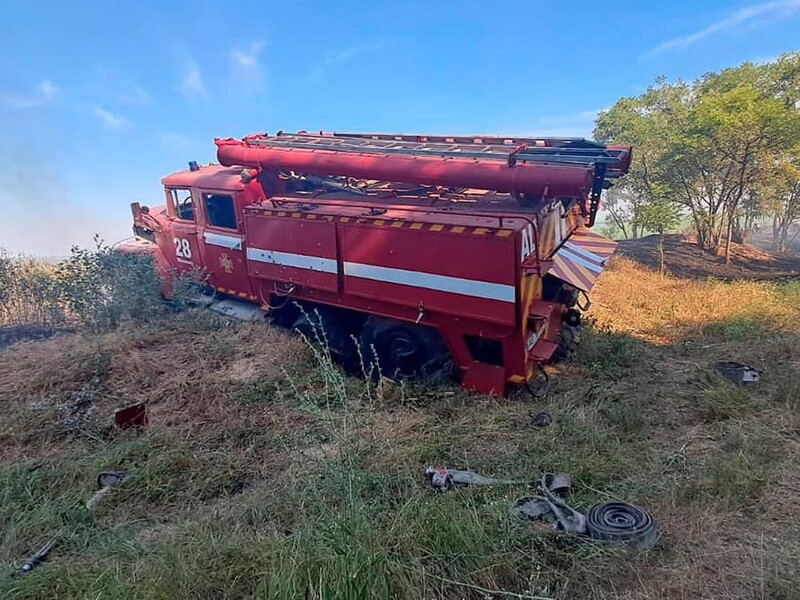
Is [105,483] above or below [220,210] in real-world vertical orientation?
below

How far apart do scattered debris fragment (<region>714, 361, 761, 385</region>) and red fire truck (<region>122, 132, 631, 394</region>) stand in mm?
1605

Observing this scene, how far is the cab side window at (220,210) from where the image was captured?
6707 millimetres

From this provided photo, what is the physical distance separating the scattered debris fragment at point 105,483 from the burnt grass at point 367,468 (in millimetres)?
64

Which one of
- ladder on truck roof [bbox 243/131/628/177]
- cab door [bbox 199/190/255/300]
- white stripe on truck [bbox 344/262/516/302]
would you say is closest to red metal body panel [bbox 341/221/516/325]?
white stripe on truck [bbox 344/262/516/302]

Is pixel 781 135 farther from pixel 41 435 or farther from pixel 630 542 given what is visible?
pixel 41 435

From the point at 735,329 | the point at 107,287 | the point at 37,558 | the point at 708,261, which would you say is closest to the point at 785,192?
the point at 708,261

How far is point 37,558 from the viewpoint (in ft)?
8.93

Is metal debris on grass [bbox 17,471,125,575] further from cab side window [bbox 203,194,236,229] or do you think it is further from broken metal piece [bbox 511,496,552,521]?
cab side window [bbox 203,194,236,229]

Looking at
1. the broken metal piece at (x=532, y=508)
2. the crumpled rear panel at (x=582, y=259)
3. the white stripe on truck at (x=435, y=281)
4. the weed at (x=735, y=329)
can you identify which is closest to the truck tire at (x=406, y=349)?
the white stripe on truck at (x=435, y=281)

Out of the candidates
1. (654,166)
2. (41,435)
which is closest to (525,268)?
(41,435)

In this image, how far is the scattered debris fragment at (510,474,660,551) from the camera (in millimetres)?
2516

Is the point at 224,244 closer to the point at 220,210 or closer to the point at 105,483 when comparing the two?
the point at 220,210

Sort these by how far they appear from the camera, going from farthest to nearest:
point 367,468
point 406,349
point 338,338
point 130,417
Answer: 1. point 338,338
2. point 406,349
3. point 130,417
4. point 367,468

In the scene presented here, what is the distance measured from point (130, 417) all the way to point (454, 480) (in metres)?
2.96
